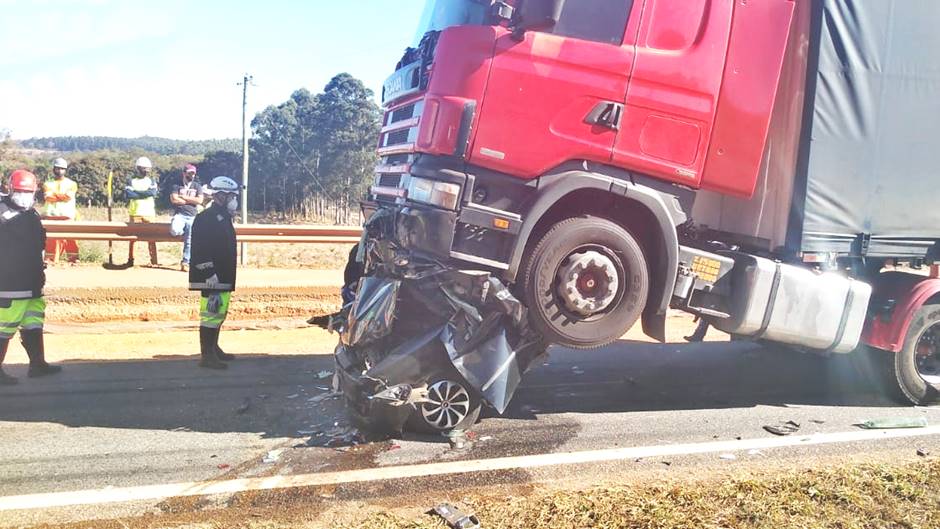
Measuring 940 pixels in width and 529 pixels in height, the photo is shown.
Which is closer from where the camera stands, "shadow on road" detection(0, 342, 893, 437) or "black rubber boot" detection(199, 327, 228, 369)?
"shadow on road" detection(0, 342, 893, 437)

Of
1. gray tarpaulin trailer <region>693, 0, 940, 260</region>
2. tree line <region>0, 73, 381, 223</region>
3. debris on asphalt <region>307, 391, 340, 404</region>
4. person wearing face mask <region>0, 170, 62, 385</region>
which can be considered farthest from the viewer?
tree line <region>0, 73, 381, 223</region>

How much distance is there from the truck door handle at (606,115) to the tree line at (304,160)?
85.5 ft

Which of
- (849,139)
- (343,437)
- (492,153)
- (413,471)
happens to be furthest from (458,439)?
(849,139)

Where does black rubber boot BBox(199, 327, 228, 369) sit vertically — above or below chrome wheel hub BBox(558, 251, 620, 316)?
below

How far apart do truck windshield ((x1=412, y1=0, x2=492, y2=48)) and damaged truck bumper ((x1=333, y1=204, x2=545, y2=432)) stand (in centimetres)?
138

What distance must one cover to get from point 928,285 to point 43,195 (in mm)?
12328

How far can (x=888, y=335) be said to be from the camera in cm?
566

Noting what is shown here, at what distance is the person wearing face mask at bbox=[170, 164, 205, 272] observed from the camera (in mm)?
10391

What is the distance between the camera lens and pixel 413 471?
411 centimetres

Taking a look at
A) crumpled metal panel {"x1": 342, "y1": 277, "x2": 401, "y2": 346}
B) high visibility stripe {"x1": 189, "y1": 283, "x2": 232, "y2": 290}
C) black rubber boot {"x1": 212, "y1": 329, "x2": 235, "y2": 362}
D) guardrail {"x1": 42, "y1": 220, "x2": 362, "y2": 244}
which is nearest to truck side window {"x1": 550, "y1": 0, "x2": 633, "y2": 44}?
crumpled metal panel {"x1": 342, "y1": 277, "x2": 401, "y2": 346}

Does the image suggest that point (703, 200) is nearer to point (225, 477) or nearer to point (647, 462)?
point (647, 462)

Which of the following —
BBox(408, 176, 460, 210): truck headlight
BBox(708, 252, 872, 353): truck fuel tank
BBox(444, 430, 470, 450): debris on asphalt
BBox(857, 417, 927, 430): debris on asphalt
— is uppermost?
BBox(408, 176, 460, 210): truck headlight

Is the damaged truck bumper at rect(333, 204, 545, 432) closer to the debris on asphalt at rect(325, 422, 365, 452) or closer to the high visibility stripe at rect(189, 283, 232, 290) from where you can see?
the debris on asphalt at rect(325, 422, 365, 452)

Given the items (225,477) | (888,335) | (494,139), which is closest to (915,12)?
(888,335)
